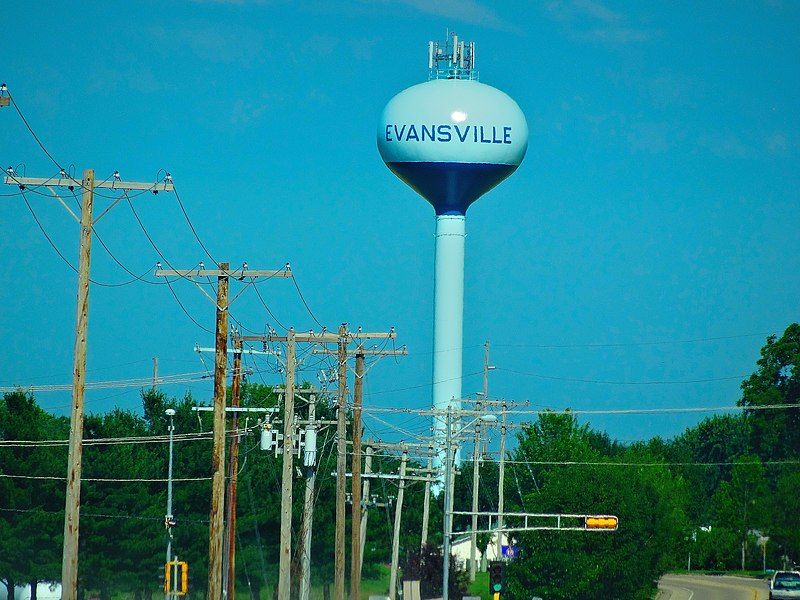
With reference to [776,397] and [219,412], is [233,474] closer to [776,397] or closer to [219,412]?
[219,412]

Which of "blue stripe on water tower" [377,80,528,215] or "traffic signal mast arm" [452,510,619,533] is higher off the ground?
"blue stripe on water tower" [377,80,528,215]

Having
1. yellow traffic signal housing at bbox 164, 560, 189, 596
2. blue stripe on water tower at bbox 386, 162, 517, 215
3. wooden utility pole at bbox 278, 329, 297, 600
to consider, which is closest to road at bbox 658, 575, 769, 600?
blue stripe on water tower at bbox 386, 162, 517, 215

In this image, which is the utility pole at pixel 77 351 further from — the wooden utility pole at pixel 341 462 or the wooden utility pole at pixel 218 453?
the wooden utility pole at pixel 341 462

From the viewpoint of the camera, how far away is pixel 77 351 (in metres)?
28.3

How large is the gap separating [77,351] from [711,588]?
57.0 m

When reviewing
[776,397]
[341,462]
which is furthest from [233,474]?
[776,397]

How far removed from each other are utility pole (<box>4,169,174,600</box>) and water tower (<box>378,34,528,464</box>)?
2054 inches

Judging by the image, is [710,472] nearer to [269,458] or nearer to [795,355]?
[795,355]

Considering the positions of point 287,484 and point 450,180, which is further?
point 450,180

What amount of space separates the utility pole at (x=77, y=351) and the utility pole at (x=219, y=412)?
573 cm

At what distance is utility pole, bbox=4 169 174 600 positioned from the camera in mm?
27359

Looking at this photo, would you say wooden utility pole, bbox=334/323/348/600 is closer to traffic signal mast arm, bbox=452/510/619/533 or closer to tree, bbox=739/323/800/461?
traffic signal mast arm, bbox=452/510/619/533

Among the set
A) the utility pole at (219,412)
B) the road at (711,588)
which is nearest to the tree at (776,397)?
the road at (711,588)

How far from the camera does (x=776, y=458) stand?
10806cm
